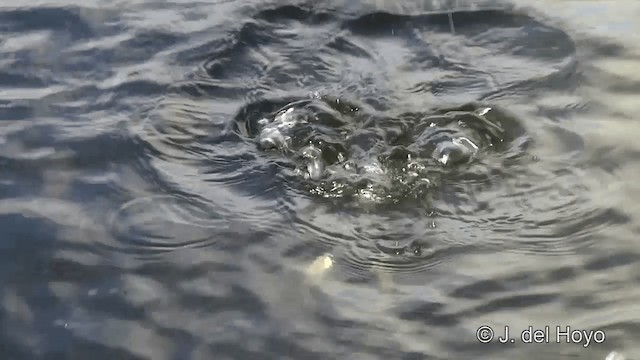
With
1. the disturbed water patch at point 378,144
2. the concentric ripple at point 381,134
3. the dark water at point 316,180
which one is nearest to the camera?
the dark water at point 316,180

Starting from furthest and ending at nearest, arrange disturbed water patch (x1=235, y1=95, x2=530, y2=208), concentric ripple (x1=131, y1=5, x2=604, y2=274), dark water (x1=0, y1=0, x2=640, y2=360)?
1. disturbed water patch (x1=235, y1=95, x2=530, y2=208)
2. concentric ripple (x1=131, y1=5, x2=604, y2=274)
3. dark water (x1=0, y1=0, x2=640, y2=360)

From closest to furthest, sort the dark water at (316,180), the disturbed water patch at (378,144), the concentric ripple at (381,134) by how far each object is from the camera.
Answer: the dark water at (316,180) < the concentric ripple at (381,134) < the disturbed water patch at (378,144)

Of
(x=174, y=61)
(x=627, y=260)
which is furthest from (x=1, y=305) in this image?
(x=627, y=260)

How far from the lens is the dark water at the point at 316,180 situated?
370 centimetres

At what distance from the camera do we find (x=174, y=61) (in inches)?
216

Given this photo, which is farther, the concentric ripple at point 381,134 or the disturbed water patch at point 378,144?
the disturbed water patch at point 378,144

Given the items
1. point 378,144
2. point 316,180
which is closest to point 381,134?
point 378,144

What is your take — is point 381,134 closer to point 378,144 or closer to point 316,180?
point 378,144

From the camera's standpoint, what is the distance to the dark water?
3.70m

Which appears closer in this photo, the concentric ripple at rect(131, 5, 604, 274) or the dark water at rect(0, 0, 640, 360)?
the dark water at rect(0, 0, 640, 360)

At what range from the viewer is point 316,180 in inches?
178

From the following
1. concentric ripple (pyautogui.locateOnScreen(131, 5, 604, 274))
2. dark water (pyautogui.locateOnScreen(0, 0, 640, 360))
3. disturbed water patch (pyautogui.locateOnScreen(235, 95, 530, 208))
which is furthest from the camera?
disturbed water patch (pyautogui.locateOnScreen(235, 95, 530, 208))

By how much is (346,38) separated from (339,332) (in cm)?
275

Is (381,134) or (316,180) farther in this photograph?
(381,134)
